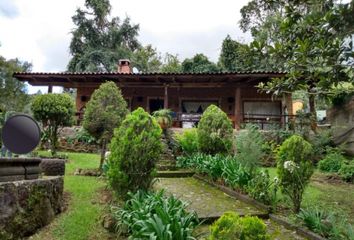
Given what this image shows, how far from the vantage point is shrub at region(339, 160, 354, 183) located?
9.84 metres

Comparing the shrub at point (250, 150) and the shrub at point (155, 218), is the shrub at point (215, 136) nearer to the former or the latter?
the shrub at point (250, 150)

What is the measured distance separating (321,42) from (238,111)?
1182 cm

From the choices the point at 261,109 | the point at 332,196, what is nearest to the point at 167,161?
the point at 332,196

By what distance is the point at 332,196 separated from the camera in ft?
24.5

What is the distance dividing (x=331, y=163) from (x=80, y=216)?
916 centimetres

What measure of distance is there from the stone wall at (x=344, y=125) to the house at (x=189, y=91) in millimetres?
2113

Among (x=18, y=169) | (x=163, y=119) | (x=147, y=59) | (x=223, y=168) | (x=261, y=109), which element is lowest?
(x=223, y=168)

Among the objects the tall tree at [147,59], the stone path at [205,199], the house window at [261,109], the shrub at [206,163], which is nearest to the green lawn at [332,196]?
the stone path at [205,199]

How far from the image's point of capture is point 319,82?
14.4 feet

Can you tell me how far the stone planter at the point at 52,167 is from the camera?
6.87m

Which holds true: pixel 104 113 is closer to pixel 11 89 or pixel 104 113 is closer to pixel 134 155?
pixel 134 155

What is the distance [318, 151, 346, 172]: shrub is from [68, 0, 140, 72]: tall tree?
20.1m

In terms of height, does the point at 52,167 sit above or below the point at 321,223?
above

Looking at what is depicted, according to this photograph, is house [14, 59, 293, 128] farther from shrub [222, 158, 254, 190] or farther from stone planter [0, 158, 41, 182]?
stone planter [0, 158, 41, 182]
